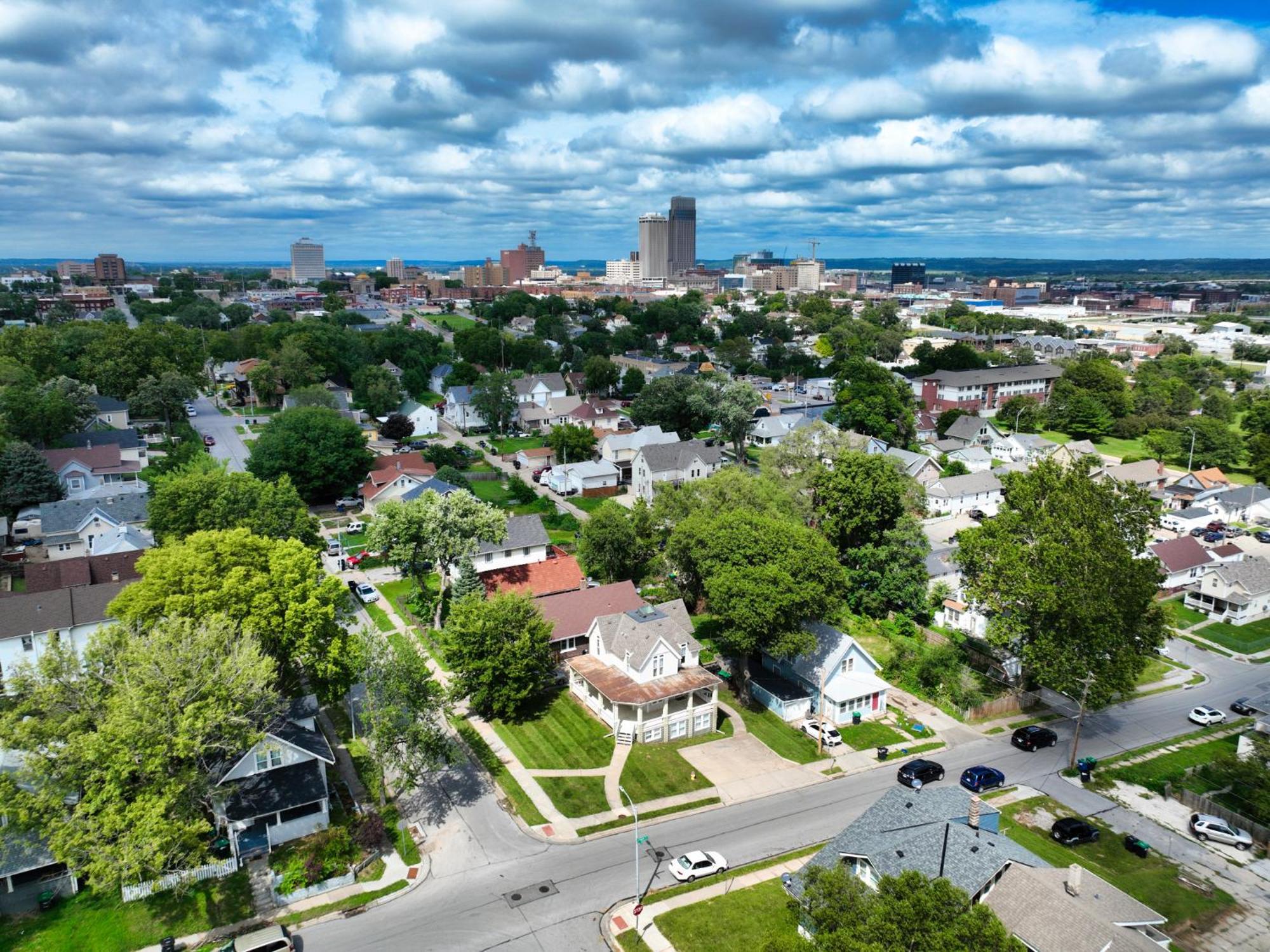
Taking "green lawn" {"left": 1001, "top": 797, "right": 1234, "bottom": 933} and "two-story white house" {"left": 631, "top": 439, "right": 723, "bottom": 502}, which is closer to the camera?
"green lawn" {"left": 1001, "top": 797, "right": 1234, "bottom": 933}

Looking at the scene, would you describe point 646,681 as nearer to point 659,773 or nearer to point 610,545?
point 659,773

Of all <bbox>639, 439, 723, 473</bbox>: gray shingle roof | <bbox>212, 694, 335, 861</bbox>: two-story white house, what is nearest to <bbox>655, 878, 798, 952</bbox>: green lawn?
<bbox>212, 694, 335, 861</bbox>: two-story white house

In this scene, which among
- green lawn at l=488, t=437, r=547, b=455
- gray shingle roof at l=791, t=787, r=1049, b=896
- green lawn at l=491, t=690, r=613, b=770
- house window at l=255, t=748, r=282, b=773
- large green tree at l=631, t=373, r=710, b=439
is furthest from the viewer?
green lawn at l=488, t=437, r=547, b=455

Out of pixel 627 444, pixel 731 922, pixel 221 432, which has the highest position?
pixel 627 444

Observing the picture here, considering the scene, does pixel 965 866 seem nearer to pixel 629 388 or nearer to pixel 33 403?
pixel 33 403

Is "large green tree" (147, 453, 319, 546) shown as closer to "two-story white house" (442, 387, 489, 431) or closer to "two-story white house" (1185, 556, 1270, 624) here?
"two-story white house" (442, 387, 489, 431)

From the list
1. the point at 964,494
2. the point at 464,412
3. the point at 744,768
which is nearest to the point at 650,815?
the point at 744,768

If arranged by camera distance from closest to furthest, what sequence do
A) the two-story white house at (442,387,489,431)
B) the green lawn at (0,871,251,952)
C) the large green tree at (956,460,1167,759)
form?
the green lawn at (0,871,251,952), the large green tree at (956,460,1167,759), the two-story white house at (442,387,489,431)
